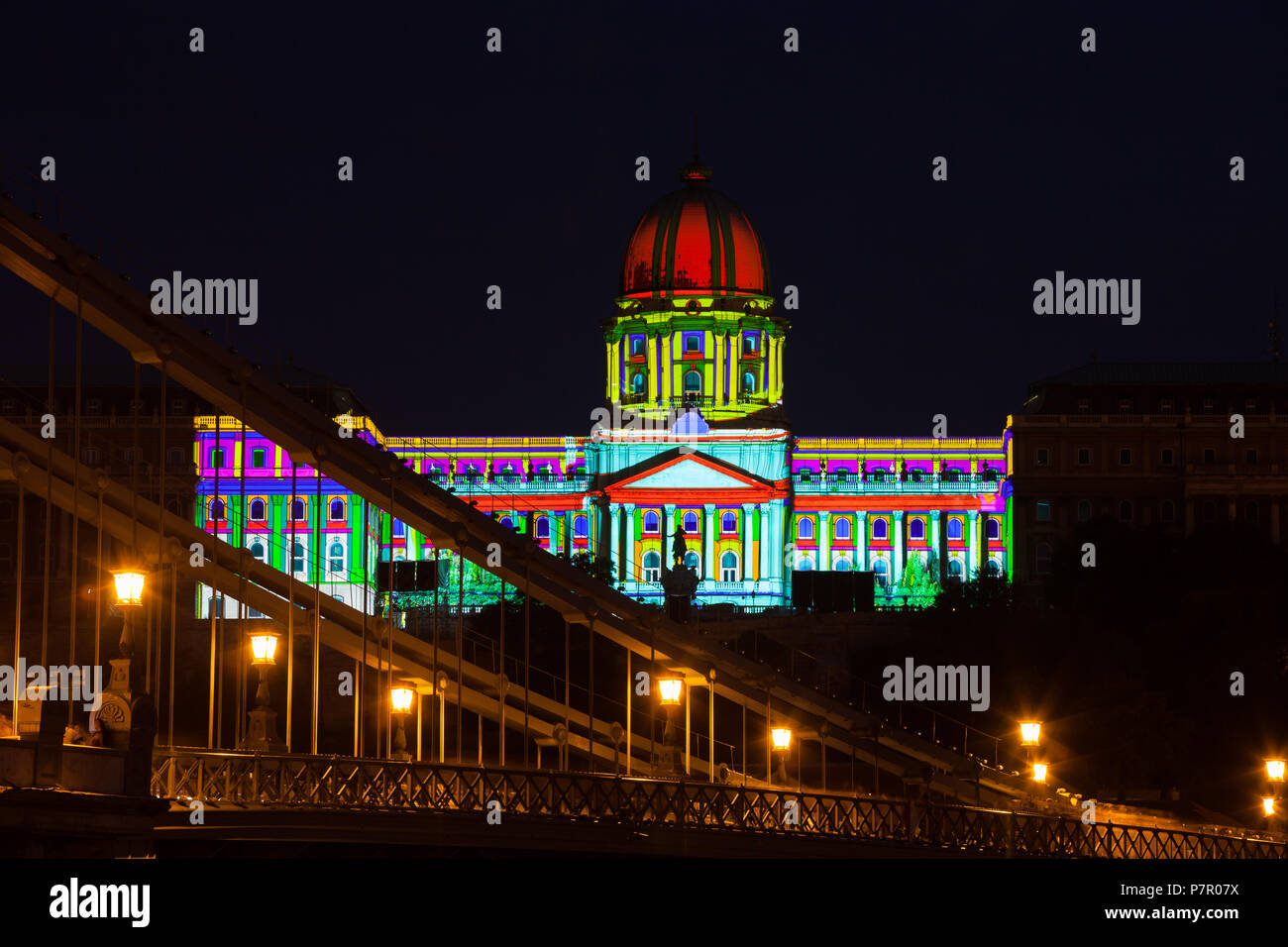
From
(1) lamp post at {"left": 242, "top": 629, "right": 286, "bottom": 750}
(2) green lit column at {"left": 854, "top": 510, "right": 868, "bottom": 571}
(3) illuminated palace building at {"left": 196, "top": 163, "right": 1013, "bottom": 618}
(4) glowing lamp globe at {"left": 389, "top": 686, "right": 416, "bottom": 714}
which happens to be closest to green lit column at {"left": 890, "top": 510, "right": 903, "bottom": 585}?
(3) illuminated palace building at {"left": 196, "top": 163, "right": 1013, "bottom": 618}

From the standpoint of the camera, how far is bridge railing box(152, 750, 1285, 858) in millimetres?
42062

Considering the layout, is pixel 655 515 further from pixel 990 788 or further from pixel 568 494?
pixel 990 788

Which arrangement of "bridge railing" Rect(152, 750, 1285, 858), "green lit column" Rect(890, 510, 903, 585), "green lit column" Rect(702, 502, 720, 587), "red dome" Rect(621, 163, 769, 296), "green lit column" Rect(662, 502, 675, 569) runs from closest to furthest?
"bridge railing" Rect(152, 750, 1285, 858), "green lit column" Rect(702, 502, 720, 587), "green lit column" Rect(662, 502, 675, 569), "green lit column" Rect(890, 510, 903, 585), "red dome" Rect(621, 163, 769, 296)

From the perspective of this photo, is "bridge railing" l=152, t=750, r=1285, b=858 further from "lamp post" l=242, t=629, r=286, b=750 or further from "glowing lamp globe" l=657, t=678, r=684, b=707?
"glowing lamp globe" l=657, t=678, r=684, b=707

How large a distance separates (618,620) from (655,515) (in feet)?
307

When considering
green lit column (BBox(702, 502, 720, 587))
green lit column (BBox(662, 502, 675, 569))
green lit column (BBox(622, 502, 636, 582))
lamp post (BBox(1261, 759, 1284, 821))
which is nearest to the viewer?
lamp post (BBox(1261, 759, 1284, 821))

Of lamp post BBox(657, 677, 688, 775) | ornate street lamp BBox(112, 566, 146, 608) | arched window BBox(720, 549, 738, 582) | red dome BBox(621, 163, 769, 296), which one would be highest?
red dome BBox(621, 163, 769, 296)

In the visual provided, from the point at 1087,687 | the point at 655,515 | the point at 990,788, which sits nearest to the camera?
the point at 990,788

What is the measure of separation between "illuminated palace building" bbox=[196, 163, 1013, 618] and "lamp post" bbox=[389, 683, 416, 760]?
289ft

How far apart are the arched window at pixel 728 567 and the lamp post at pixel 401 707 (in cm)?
9685

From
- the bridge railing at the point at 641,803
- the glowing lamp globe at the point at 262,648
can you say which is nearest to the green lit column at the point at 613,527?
the bridge railing at the point at 641,803
